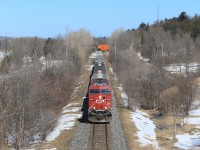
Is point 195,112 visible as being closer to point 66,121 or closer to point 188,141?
point 188,141

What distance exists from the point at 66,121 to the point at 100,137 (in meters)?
6.42

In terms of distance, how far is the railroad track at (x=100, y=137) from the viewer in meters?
23.5

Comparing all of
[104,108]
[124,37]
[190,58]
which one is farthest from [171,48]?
[104,108]

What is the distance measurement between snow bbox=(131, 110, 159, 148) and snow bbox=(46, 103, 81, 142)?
4966 mm

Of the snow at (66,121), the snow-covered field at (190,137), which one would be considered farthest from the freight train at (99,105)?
the snow-covered field at (190,137)

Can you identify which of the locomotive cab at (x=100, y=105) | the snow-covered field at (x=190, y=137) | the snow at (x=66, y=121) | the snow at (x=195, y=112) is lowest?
the snow at (x=195, y=112)

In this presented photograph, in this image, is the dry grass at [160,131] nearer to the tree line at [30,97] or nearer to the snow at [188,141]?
the snow at [188,141]

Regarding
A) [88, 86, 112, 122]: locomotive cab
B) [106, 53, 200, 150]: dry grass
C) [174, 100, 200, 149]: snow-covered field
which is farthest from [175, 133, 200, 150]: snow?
[88, 86, 112, 122]: locomotive cab

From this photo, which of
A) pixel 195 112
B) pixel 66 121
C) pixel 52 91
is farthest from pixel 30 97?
pixel 195 112

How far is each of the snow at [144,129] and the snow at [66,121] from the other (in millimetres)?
4966

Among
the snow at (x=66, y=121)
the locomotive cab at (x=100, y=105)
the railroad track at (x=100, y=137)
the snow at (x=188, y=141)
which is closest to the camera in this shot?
the railroad track at (x=100, y=137)

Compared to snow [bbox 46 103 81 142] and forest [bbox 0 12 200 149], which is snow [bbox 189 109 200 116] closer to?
forest [bbox 0 12 200 149]

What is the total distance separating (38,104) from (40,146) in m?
8.27

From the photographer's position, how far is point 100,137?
25797 millimetres
